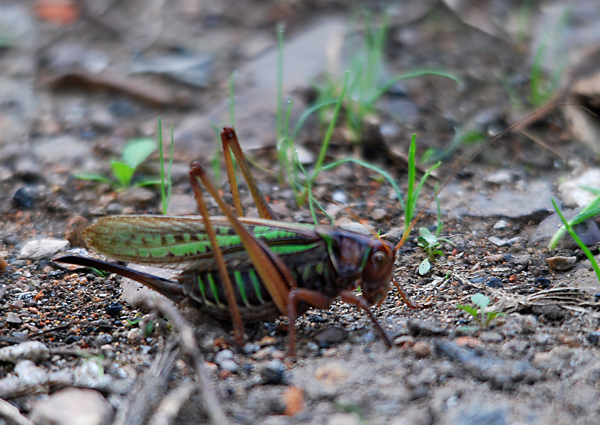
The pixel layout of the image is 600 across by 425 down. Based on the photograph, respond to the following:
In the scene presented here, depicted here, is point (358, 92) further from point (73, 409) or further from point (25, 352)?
point (73, 409)

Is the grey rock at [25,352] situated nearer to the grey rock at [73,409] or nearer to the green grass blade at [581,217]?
the grey rock at [73,409]

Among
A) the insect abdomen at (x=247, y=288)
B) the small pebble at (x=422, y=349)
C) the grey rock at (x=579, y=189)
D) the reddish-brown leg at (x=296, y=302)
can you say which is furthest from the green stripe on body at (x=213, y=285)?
the grey rock at (x=579, y=189)

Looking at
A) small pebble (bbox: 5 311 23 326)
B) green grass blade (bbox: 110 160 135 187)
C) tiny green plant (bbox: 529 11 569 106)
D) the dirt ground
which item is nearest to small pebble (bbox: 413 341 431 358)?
the dirt ground

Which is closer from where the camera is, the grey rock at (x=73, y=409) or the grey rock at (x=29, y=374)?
the grey rock at (x=73, y=409)

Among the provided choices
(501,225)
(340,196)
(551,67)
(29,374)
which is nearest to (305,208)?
(340,196)

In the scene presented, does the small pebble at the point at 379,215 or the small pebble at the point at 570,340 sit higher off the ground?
the small pebble at the point at 570,340

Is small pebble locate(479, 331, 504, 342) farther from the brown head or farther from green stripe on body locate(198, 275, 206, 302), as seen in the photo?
green stripe on body locate(198, 275, 206, 302)
